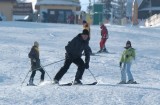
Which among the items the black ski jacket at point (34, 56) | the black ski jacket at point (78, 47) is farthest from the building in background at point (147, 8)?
the black ski jacket at point (78, 47)

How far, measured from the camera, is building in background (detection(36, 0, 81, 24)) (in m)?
61.3

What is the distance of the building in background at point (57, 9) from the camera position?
201 feet

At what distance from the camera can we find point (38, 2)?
210ft

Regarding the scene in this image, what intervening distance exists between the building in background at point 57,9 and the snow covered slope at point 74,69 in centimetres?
2117

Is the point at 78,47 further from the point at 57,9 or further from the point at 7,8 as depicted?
the point at 57,9

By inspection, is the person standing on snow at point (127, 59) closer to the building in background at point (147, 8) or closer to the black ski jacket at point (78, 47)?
the black ski jacket at point (78, 47)

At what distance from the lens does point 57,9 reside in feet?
206

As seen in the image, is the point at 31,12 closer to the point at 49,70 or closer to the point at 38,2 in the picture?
the point at 38,2

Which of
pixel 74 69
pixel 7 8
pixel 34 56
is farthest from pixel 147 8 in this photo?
pixel 34 56

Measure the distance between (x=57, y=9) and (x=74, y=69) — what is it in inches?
1653

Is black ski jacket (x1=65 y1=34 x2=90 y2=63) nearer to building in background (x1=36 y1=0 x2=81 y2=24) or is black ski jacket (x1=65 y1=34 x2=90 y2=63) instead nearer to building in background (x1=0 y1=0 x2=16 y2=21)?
building in background (x1=36 y1=0 x2=81 y2=24)

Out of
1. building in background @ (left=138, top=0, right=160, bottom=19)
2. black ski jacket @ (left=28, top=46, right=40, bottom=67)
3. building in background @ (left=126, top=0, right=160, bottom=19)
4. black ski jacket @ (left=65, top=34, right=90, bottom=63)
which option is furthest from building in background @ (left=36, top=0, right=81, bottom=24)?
black ski jacket @ (left=65, top=34, right=90, bottom=63)

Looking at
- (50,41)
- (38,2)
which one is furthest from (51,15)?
(50,41)

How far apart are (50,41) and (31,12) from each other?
121 ft
